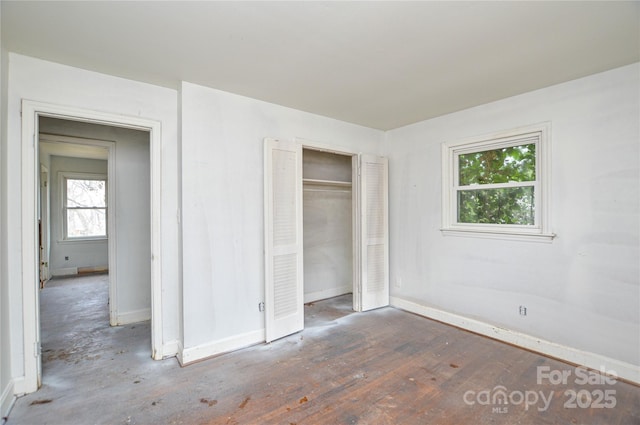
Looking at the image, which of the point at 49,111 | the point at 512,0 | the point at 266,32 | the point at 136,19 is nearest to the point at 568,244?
the point at 512,0

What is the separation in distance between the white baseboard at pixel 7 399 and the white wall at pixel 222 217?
1.06 m

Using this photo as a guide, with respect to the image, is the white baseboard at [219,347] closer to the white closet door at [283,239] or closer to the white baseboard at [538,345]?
the white closet door at [283,239]

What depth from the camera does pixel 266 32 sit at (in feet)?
6.11

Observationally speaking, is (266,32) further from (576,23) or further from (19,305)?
(19,305)

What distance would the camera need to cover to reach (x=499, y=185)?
3.10 metres

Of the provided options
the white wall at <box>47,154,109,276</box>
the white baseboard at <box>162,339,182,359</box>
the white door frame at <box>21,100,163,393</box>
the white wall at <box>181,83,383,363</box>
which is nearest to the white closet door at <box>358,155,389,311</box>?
the white wall at <box>181,83,383,363</box>

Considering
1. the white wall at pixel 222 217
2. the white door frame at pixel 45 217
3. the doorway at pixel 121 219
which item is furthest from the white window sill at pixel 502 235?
the white door frame at pixel 45 217

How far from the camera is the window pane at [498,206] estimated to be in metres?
2.91

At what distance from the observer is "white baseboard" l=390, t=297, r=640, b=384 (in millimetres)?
2324

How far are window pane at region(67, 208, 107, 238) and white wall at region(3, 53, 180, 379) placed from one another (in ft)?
17.4

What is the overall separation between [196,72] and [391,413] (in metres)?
2.89

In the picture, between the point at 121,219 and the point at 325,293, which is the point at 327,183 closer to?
the point at 325,293

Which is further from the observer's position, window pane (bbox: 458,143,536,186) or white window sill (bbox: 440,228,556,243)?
window pane (bbox: 458,143,536,186)

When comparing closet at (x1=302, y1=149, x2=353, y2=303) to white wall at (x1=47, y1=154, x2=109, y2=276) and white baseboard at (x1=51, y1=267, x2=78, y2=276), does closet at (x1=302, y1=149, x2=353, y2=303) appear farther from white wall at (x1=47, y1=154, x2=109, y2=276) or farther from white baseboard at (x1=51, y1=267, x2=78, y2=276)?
white baseboard at (x1=51, y1=267, x2=78, y2=276)
